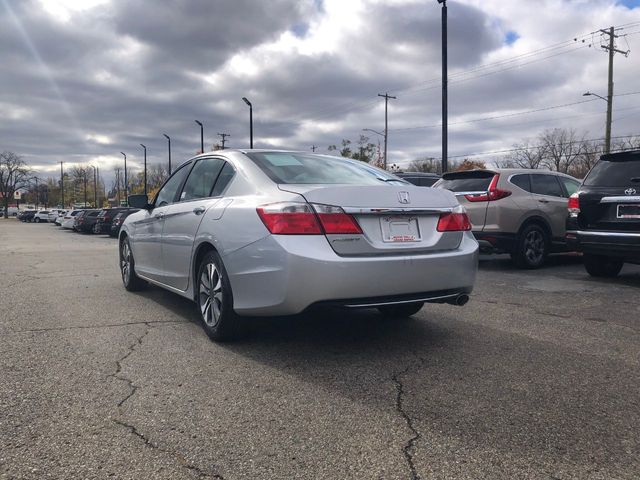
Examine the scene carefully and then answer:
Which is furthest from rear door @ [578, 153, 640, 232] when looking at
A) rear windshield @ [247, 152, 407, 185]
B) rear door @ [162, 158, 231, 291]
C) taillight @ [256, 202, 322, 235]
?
rear door @ [162, 158, 231, 291]

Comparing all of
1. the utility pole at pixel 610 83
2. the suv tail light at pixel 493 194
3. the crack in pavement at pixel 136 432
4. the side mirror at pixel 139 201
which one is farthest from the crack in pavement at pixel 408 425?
the utility pole at pixel 610 83

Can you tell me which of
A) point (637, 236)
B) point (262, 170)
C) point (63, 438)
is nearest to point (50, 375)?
point (63, 438)

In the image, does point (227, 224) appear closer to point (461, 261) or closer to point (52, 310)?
point (461, 261)

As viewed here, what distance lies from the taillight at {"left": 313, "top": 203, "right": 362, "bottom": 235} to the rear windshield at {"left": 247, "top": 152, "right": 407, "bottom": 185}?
50 cm

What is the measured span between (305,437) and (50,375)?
1.94 metres

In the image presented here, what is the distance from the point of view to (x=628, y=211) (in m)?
6.72

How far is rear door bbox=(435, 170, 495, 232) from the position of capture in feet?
28.2

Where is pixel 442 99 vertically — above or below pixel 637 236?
above

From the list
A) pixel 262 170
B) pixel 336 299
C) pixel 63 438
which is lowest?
pixel 63 438

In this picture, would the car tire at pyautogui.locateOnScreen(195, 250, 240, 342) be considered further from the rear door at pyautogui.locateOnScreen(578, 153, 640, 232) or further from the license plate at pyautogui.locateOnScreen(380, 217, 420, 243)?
the rear door at pyautogui.locateOnScreen(578, 153, 640, 232)

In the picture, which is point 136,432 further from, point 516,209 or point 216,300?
point 516,209

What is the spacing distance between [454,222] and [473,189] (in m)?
4.87

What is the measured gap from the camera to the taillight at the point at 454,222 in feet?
13.6

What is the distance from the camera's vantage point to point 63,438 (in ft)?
8.61
